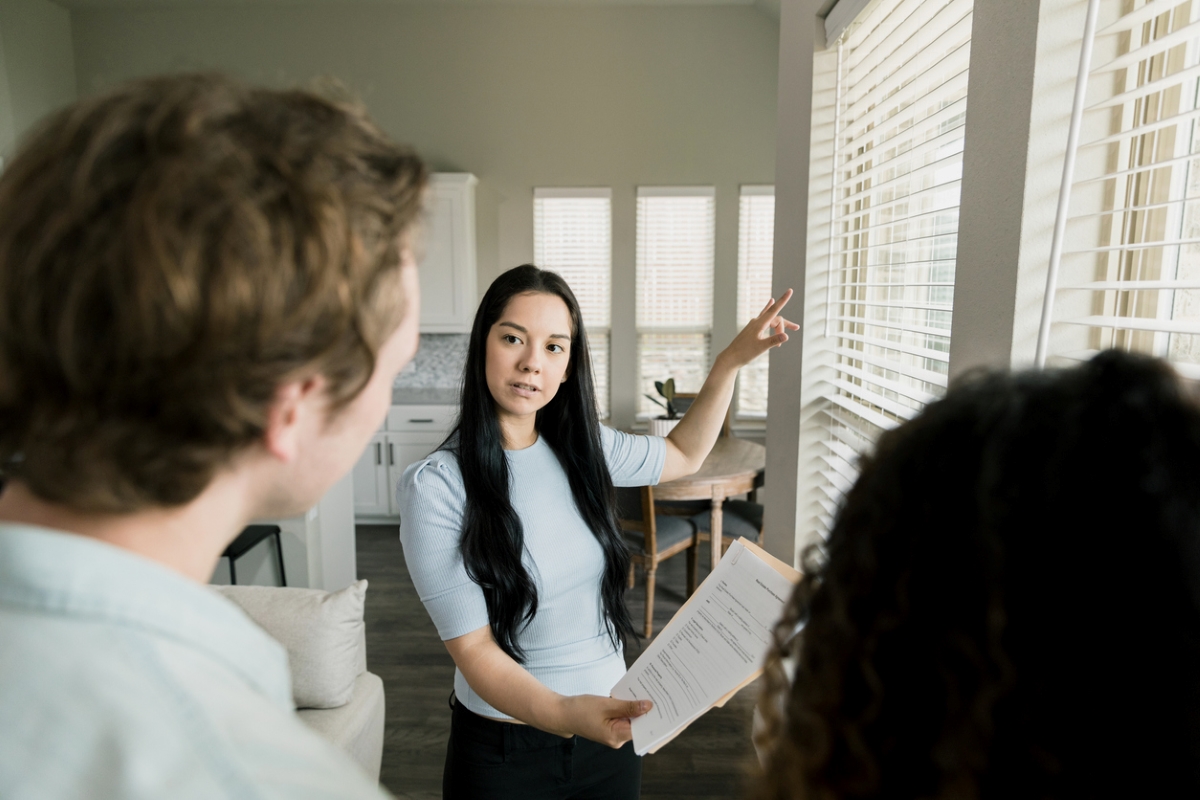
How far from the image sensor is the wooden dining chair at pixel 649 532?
3.39 m

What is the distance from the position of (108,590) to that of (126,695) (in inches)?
2.9

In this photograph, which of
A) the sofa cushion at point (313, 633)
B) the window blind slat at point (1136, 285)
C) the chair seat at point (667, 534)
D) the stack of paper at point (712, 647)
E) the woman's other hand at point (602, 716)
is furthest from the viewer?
the chair seat at point (667, 534)

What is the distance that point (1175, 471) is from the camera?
1.22ft

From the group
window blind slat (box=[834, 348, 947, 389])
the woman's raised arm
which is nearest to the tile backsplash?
the woman's raised arm

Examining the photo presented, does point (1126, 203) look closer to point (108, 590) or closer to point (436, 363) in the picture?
point (108, 590)

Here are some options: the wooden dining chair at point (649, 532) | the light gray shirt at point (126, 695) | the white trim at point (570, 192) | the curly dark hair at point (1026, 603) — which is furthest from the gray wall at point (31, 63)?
the curly dark hair at point (1026, 603)

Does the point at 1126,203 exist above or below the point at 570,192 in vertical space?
below

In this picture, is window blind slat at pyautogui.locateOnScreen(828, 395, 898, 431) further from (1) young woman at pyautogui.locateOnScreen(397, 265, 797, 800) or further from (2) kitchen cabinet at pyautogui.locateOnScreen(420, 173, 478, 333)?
(2) kitchen cabinet at pyautogui.locateOnScreen(420, 173, 478, 333)

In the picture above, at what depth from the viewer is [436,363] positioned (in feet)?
18.2

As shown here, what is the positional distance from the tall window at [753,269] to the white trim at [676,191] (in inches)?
10.4

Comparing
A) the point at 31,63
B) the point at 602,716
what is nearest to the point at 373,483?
the point at 31,63

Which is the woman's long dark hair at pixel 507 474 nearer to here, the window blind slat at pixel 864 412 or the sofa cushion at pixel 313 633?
the window blind slat at pixel 864 412

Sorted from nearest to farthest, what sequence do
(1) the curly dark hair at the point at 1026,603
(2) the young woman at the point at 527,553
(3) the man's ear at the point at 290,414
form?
1. (1) the curly dark hair at the point at 1026,603
2. (3) the man's ear at the point at 290,414
3. (2) the young woman at the point at 527,553

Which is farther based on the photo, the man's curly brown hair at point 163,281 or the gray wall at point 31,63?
the gray wall at point 31,63
